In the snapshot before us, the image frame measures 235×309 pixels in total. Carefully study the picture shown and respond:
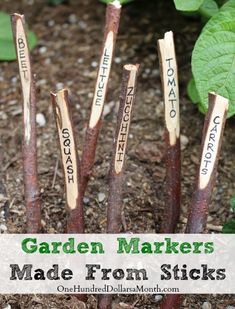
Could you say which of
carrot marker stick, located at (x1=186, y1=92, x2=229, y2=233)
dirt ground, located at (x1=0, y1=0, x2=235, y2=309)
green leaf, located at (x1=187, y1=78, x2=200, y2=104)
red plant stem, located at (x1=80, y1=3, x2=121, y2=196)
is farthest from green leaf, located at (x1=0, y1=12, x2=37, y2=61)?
carrot marker stick, located at (x1=186, y1=92, x2=229, y2=233)

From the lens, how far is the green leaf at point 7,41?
1.86 meters

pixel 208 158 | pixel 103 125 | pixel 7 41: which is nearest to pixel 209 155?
pixel 208 158

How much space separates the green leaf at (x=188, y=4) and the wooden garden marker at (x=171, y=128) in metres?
0.11

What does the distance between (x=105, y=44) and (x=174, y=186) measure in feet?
0.96

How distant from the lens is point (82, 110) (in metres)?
1.80

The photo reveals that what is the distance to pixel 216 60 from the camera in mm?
1388

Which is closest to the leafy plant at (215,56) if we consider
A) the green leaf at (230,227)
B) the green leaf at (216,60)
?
the green leaf at (216,60)

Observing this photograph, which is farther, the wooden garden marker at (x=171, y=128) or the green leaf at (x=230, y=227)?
the green leaf at (x=230, y=227)

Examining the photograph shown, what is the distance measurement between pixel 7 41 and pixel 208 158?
0.80 meters

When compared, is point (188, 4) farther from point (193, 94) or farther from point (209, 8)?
point (193, 94)

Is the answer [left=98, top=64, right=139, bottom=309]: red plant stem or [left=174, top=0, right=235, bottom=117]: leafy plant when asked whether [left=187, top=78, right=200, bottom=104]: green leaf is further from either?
[left=98, top=64, right=139, bottom=309]: red plant stem

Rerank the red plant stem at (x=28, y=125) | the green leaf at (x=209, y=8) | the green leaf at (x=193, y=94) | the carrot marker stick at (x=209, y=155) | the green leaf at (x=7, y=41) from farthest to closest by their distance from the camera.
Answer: the green leaf at (x=7, y=41), the green leaf at (x=193, y=94), the green leaf at (x=209, y=8), the red plant stem at (x=28, y=125), the carrot marker stick at (x=209, y=155)

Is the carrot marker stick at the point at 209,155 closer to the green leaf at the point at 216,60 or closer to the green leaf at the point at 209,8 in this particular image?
the green leaf at the point at 216,60

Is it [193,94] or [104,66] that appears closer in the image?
[104,66]
